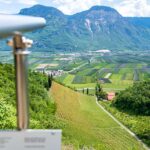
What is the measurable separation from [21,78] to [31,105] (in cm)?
2609

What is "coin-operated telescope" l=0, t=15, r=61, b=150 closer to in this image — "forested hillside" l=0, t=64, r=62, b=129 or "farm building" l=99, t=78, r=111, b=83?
"forested hillside" l=0, t=64, r=62, b=129

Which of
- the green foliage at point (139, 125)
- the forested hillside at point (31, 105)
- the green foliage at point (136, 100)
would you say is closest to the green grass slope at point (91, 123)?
the green foliage at point (139, 125)

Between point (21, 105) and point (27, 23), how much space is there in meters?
0.62

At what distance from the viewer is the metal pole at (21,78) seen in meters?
2.67

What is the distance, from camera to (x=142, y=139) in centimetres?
3628

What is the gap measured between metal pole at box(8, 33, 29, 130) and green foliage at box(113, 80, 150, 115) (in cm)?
5096

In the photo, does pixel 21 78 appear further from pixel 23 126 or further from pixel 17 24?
pixel 17 24

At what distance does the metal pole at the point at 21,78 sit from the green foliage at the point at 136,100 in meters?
51.0

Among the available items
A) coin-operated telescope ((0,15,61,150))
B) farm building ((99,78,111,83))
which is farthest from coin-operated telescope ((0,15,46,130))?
farm building ((99,78,111,83))

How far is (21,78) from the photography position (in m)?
2.77

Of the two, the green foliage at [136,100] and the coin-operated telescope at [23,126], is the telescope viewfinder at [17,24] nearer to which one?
the coin-operated telescope at [23,126]

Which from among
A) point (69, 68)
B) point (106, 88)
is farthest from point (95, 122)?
point (69, 68)

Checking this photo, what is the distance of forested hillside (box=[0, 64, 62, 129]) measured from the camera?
18.1 m

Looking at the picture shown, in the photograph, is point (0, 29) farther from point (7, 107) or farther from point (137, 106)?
point (137, 106)
